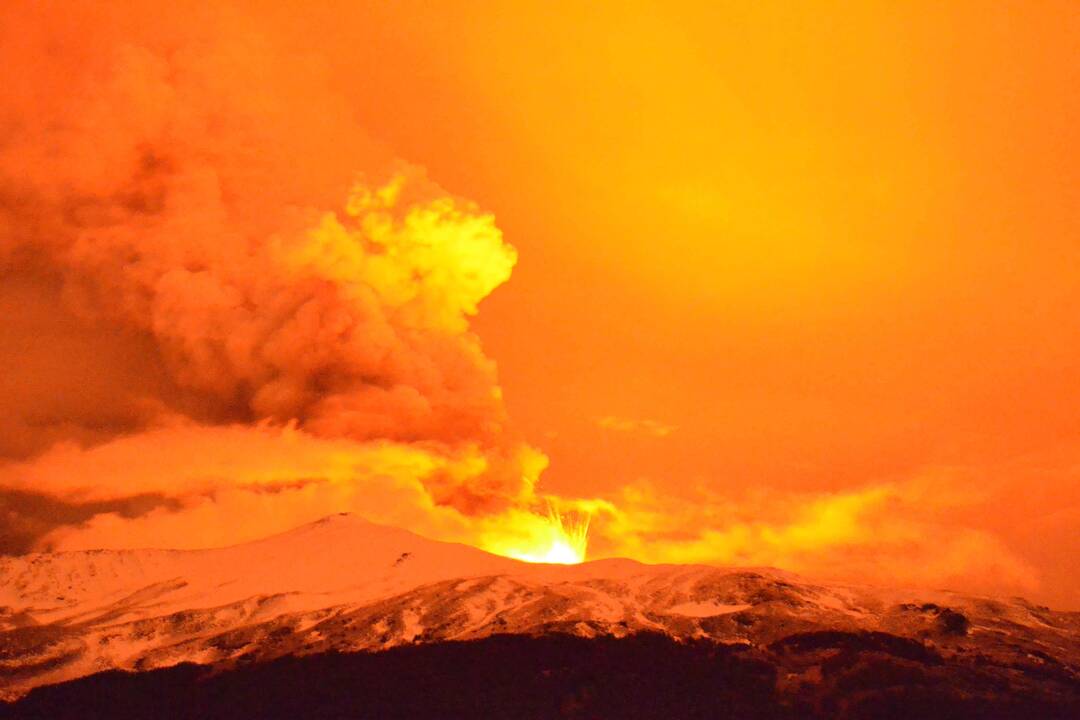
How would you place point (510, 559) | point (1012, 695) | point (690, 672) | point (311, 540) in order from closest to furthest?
point (1012, 695), point (690, 672), point (510, 559), point (311, 540)

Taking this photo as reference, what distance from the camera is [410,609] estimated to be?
131 metres

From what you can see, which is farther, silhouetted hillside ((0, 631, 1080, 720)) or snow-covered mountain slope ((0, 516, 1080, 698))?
snow-covered mountain slope ((0, 516, 1080, 698))

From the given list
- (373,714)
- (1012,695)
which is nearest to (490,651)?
(373,714)

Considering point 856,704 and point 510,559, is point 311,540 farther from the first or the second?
point 856,704

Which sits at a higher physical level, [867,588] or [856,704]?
[867,588]

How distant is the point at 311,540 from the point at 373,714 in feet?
248

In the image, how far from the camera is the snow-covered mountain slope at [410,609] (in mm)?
118688

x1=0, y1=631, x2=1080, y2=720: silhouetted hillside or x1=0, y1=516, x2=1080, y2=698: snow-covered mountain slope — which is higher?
x1=0, y1=516, x2=1080, y2=698: snow-covered mountain slope

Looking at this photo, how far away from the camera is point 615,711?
10438 cm

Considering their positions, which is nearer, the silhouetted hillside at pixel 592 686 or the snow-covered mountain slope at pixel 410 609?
the silhouetted hillside at pixel 592 686

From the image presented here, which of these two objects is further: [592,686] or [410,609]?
[410,609]

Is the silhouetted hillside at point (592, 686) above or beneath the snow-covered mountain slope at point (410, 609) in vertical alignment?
beneath

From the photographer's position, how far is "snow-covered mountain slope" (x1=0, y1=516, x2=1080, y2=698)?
389 feet

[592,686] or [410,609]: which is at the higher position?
[410,609]
